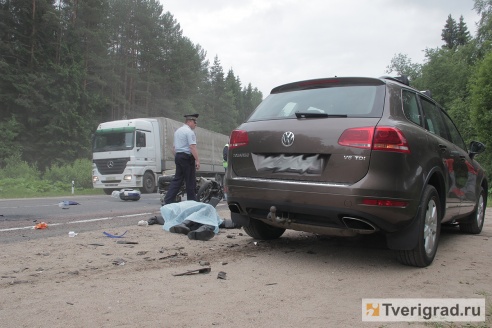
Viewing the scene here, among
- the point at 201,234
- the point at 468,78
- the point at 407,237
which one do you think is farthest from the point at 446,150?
the point at 468,78

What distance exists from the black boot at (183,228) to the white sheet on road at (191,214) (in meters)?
0.07

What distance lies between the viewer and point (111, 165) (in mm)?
17359

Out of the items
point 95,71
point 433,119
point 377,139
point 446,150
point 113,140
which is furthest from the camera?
point 95,71

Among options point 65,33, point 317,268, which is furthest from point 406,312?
point 65,33

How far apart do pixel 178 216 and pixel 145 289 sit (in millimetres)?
2625

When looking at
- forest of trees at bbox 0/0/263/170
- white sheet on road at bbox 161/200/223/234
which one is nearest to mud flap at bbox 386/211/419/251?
white sheet on road at bbox 161/200/223/234

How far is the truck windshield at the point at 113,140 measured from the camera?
17219mm

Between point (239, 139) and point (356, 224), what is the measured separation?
1478 millimetres

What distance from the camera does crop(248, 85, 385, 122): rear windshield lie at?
12.7 feet

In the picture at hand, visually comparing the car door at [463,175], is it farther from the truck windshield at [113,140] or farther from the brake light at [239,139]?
the truck windshield at [113,140]

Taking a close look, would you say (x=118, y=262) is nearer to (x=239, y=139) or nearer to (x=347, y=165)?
(x=239, y=139)

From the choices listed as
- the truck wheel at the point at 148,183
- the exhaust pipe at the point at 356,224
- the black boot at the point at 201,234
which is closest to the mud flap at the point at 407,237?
the exhaust pipe at the point at 356,224

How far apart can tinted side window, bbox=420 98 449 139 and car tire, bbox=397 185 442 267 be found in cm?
84

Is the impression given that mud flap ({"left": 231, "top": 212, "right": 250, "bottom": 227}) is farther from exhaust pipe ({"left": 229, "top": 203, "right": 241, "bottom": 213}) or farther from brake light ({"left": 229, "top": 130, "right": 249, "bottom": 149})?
brake light ({"left": 229, "top": 130, "right": 249, "bottom": 149})
